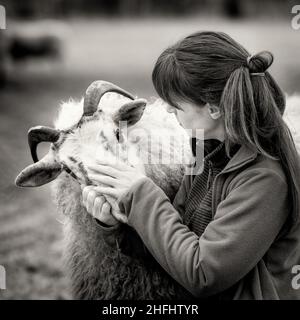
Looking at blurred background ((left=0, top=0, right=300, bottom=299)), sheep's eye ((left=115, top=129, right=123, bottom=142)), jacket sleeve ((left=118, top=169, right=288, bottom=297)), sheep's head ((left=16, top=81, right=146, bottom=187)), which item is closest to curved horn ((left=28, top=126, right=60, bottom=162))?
sheep's head ((left=16, top=81, right=146, bottom=187))

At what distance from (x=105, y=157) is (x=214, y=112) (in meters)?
0.56

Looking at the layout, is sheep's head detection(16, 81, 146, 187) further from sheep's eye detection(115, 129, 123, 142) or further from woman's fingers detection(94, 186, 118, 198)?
woman's fingers detection(94, 186, 118, 198)

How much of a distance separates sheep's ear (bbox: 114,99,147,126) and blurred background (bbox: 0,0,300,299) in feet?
3.23

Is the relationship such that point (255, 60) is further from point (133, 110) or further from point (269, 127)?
point (133, 110)

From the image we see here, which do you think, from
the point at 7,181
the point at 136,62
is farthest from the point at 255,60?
the point at 136,62

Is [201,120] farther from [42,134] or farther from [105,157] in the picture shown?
[42,134]

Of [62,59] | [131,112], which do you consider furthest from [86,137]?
[62,59]

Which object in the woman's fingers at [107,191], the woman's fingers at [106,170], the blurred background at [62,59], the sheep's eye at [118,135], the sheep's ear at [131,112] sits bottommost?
→ the blurred background at [62,59]

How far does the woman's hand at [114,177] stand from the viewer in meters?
2.17

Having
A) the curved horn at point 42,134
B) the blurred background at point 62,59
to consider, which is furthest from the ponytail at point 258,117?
the blurred background at point 62,59

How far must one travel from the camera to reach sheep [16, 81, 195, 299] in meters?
2.54

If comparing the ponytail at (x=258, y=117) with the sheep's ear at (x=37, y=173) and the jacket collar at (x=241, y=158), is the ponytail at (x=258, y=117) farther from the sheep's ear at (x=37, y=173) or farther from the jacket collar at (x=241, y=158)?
the sheep's ear at (x=37, y=173)

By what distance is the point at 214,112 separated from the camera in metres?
2.16

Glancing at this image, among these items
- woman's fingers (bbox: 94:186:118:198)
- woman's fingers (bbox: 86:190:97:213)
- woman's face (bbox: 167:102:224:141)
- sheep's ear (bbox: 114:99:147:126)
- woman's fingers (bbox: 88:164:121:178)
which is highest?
woman's face (bbox: 167:102:224:141)
